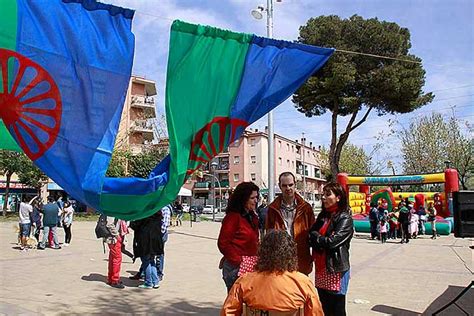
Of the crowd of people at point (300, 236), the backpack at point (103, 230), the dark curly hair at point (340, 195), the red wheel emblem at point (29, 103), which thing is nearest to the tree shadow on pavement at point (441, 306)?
the crowd of people at point (300, 236)

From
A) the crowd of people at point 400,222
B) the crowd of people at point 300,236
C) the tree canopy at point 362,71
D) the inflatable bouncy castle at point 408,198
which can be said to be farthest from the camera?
the tree canopy at point 362,71

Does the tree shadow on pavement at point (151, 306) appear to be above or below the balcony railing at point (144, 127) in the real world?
below

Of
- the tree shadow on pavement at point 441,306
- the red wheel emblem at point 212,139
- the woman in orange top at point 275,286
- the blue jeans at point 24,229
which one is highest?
the red wheel emblem at point 212,139

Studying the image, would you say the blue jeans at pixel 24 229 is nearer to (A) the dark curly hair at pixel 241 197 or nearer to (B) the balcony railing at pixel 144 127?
(A) the dark curly hair at pixel 241 197

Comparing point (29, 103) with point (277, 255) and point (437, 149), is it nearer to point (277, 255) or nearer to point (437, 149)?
point (277, 255)

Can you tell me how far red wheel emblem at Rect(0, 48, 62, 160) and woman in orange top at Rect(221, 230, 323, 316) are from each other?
1.74 metres

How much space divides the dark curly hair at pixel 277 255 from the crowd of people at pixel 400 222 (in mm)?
14955

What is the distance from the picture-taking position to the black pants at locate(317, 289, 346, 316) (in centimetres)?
402

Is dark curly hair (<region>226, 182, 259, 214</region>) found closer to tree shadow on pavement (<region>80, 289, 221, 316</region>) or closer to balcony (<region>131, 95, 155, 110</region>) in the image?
tree shadow on pavement (<region>80, 289, 221, 316</region>)

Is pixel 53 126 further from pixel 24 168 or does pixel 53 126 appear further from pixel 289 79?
pixel 24 168

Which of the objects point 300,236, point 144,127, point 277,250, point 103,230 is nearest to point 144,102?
point 144,127

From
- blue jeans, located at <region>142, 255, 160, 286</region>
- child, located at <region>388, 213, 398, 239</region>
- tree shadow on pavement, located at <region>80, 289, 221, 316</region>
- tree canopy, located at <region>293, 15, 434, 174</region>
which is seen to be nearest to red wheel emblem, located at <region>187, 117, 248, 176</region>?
tree shadow on pavement, located at <region>80, 289, 221, 316</region>

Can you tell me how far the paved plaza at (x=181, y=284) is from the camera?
6.47 metres

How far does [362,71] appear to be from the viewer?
24.5 metres
